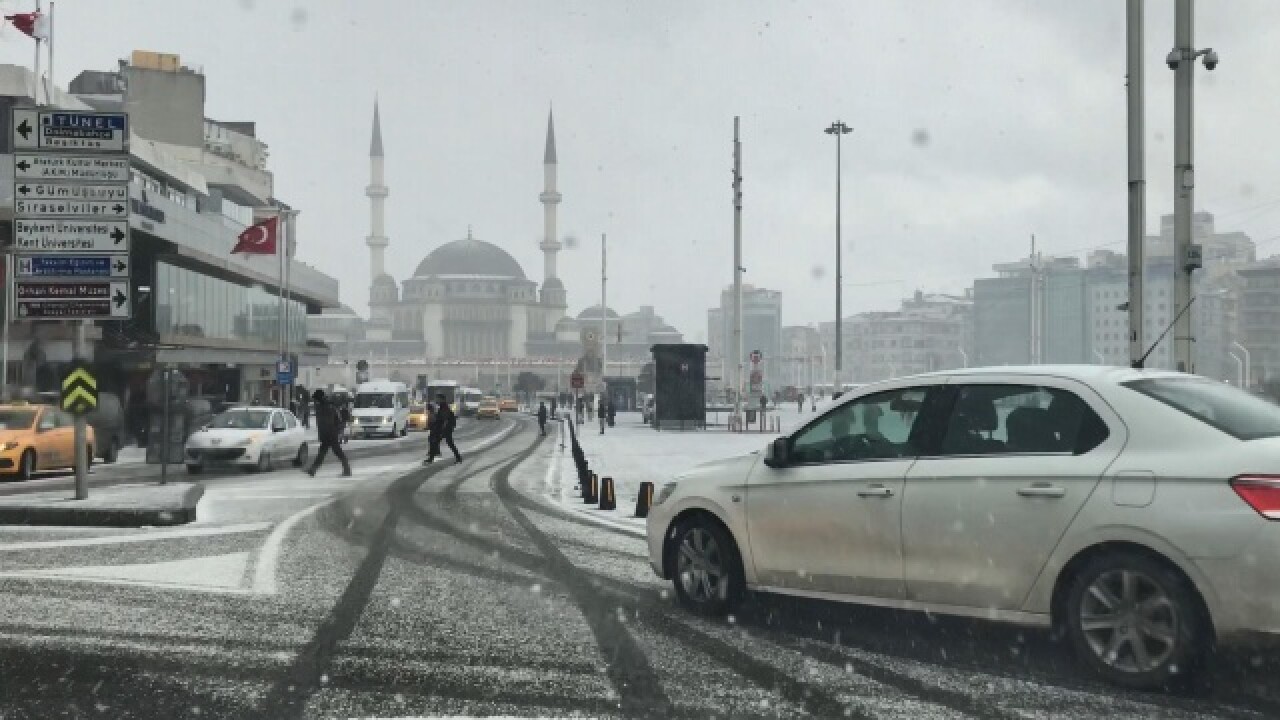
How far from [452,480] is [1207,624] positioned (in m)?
16.7

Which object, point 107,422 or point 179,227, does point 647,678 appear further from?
point 179,227

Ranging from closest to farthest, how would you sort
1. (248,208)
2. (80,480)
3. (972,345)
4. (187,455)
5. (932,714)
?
(932,714)
(80,480)
(187,455)
(248,208)
(972,345)

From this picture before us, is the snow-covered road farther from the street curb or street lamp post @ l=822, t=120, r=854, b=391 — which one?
street lamp post @ l=822, t=120, r=854, b=391

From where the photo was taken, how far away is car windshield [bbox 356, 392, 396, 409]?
4566cm

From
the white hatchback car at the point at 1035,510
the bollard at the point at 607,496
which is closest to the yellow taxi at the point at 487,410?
the bollard at the point at 607,496

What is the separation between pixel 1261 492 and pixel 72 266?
1388 cm

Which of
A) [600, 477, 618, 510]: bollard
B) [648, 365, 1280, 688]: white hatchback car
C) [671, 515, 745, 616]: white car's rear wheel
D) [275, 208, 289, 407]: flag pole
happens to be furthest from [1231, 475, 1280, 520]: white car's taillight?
[275, 208, 289, 407]: flag pole

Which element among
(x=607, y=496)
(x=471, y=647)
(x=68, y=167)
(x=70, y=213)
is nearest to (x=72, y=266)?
(x=70, y=213)

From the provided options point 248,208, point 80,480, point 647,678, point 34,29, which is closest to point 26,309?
point 80,480

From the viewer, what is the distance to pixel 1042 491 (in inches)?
229

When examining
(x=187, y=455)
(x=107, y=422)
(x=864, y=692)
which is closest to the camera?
(x=864, y=692)

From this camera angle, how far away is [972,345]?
18438 cm

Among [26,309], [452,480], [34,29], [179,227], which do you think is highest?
[34,29]

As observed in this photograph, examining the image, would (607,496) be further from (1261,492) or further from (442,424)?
(442,424)
